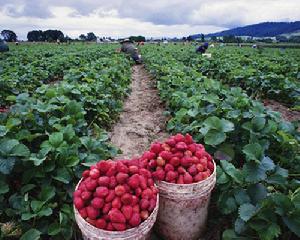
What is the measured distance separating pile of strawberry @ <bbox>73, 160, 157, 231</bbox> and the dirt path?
2039mm

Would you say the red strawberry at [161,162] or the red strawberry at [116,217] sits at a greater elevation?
the red strawberry at [161,162]

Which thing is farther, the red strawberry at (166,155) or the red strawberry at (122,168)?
the red strawberry at (166,155)

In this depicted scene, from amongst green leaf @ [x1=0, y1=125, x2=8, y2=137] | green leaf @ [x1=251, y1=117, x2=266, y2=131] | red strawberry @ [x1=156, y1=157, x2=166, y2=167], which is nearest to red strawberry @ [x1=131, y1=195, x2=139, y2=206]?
red strawberry @ [x1=156, y1=157, x2=166, y2=167]

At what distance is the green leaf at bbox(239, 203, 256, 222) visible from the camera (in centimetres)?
202

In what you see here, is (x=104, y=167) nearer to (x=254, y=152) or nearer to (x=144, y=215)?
(x=144, y=215)

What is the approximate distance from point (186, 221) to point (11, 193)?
67.6 inches

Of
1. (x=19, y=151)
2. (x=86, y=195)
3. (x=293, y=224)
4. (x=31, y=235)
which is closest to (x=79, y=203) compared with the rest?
(x=86, y=195)

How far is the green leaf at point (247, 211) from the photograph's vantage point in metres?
2.02

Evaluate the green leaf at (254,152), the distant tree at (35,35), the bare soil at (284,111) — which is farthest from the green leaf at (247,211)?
the distant tree at (35,35)

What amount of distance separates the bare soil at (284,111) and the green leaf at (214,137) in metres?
3.97

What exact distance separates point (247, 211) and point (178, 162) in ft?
2.10

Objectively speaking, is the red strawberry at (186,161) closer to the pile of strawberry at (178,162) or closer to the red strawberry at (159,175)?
the pile of strawberry at (178,162)

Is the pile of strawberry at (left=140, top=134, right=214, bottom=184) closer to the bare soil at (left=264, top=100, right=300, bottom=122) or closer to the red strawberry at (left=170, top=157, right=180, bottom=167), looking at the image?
the red strawberry at (left=170, top=157, right=180, bottom=167)

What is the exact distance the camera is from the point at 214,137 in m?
2.91
